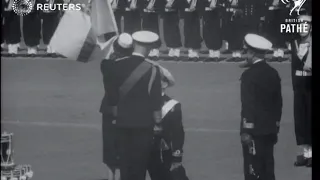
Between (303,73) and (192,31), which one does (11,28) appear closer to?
(192,31)

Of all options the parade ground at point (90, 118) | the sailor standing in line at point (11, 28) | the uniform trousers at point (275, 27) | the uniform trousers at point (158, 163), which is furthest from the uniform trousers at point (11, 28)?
the uniform trousers at point (275, 27)

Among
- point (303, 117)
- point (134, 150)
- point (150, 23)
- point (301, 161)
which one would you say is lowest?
point (301, 161)

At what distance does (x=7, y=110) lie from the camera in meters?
5.15

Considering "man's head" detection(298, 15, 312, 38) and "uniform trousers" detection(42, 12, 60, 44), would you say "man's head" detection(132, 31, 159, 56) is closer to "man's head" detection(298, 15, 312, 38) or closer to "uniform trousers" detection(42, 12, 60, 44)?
"uniform trousers" detection(42, 12, 60, 44)

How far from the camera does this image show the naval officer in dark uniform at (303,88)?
194 inches

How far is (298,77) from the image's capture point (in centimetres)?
492

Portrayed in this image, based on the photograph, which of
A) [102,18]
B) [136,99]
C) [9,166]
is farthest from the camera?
[9,166]

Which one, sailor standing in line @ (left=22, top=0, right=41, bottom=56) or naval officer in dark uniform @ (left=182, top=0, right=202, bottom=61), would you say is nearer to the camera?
naval officer in dark uniform @ (left=182, top=0, right=202, bottom=61)

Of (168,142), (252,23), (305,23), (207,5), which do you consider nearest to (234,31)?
(252,23)

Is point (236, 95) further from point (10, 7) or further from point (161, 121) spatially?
point (10, 7)

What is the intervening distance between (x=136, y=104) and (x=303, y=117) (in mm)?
1233

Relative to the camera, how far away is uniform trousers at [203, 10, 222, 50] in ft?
16.2

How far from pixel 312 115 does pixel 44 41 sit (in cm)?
208

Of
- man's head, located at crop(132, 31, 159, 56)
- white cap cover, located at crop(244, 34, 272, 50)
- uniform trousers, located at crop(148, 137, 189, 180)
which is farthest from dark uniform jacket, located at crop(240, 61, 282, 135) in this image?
man's head, located at crop(132, 31, 159, 56)
